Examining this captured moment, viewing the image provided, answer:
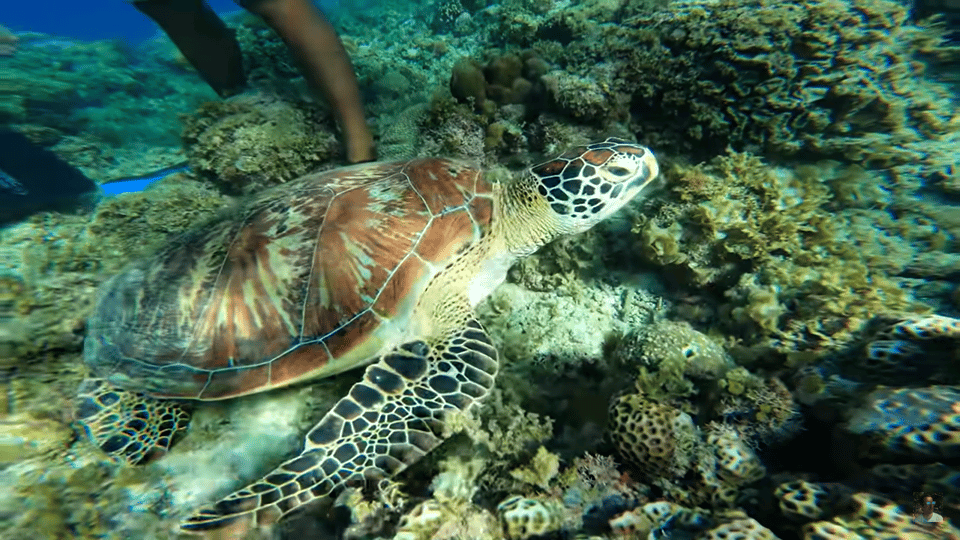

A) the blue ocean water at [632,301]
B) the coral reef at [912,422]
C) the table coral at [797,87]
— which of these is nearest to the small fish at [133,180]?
the blue ocean water at [632,301]

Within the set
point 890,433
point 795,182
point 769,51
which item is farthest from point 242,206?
point 769,51

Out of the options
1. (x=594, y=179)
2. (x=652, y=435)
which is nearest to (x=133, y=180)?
(x=594, y=179)

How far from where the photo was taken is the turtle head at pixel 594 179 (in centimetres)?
243

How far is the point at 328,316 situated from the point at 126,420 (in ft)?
3.83

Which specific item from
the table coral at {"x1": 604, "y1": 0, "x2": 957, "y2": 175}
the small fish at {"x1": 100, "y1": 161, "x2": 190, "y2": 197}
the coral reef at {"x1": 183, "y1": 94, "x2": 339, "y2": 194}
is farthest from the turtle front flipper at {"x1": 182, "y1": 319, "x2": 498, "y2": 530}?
the small fish at {"x1": 100, "y1": 161, "x2": 190, "y2": 197}

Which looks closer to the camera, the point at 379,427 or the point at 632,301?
the point at 379,427

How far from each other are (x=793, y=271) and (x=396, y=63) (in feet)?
19.8

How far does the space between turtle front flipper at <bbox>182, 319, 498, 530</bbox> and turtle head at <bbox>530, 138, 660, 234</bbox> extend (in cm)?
102

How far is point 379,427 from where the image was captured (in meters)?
1.91

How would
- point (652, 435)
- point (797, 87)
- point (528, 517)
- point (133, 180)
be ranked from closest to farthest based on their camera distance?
1. point (528, 517)
2. point (652, 435)
3. point (797, 87)
4. point (133, 180)

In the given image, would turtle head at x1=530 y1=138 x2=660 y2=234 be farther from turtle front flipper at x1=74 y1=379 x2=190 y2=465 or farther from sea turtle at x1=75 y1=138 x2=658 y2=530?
turtle front flipper at x1=74 y1=379 x2=190 y2=465

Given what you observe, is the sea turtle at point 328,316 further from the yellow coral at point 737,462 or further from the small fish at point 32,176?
the small fish at point 32,176

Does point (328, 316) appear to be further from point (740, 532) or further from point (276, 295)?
point (740, 532)

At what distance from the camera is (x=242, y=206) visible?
254 cm
